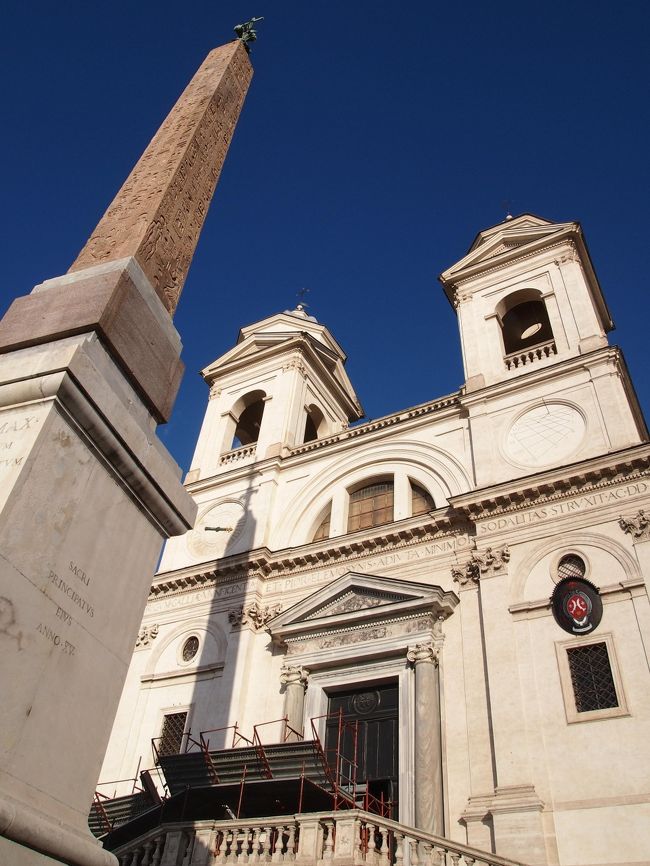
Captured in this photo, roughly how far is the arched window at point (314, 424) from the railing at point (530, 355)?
8751mm

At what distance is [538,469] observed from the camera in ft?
57.9

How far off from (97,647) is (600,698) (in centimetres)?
1142

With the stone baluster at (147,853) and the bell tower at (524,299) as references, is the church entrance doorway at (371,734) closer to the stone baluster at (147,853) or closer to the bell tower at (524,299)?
the stone baluster at (147,853)

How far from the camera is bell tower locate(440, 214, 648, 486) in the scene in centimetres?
1780

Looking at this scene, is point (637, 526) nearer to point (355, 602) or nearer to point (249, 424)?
point (355, 602)

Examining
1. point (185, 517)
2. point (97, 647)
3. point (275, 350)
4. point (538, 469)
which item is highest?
point (275, 350)

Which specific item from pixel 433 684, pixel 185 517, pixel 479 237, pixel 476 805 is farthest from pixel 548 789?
pixel 479 237

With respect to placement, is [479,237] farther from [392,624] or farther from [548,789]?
[548,789]

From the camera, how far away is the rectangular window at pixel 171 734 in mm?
17936

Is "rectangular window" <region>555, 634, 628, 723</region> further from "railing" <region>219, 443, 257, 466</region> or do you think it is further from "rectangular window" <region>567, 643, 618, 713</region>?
"railing" <region>219, 443, 257, 466</region>

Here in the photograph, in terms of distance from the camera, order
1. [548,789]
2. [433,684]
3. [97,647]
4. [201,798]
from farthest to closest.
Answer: [433,684]
[201,798]
[548,789]
[97,647]

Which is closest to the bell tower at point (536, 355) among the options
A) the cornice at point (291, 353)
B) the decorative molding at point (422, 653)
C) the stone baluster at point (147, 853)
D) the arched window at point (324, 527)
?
the decorative molding at point (422, 653)

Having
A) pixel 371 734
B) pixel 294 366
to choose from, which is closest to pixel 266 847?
pixel 371 734

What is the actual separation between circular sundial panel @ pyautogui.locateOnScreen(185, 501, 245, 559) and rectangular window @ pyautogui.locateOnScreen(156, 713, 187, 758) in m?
4.83
